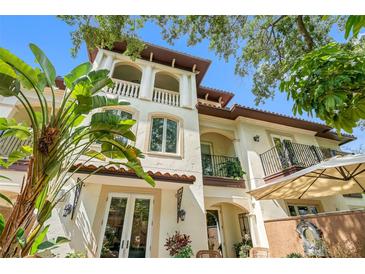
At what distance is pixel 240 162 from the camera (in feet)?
33.2

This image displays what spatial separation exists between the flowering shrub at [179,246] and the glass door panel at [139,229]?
34.6 inches

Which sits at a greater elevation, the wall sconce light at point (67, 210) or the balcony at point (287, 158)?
the balcony at point (287, 158)

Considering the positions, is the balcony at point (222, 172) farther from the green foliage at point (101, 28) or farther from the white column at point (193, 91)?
the green foliage at point (101, 28)

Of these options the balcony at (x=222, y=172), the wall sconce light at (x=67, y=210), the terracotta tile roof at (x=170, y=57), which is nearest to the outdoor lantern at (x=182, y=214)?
the balcony at (x=222, y=172)

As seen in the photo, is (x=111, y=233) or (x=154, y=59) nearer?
(x=111, y=233)

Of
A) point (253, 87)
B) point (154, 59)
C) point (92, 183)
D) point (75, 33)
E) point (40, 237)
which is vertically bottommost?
point (40, 237)

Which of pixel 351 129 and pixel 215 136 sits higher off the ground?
→ pixel 215 136

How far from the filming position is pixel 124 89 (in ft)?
31.2

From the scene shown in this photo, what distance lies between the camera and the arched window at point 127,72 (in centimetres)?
1146

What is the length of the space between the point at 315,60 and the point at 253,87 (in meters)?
7.36

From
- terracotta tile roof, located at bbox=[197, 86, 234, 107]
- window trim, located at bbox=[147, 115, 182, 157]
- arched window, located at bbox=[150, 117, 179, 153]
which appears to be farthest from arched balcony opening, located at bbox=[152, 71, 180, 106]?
terracotta tile roof, located at bbox=[197, 86, 234, 107]
